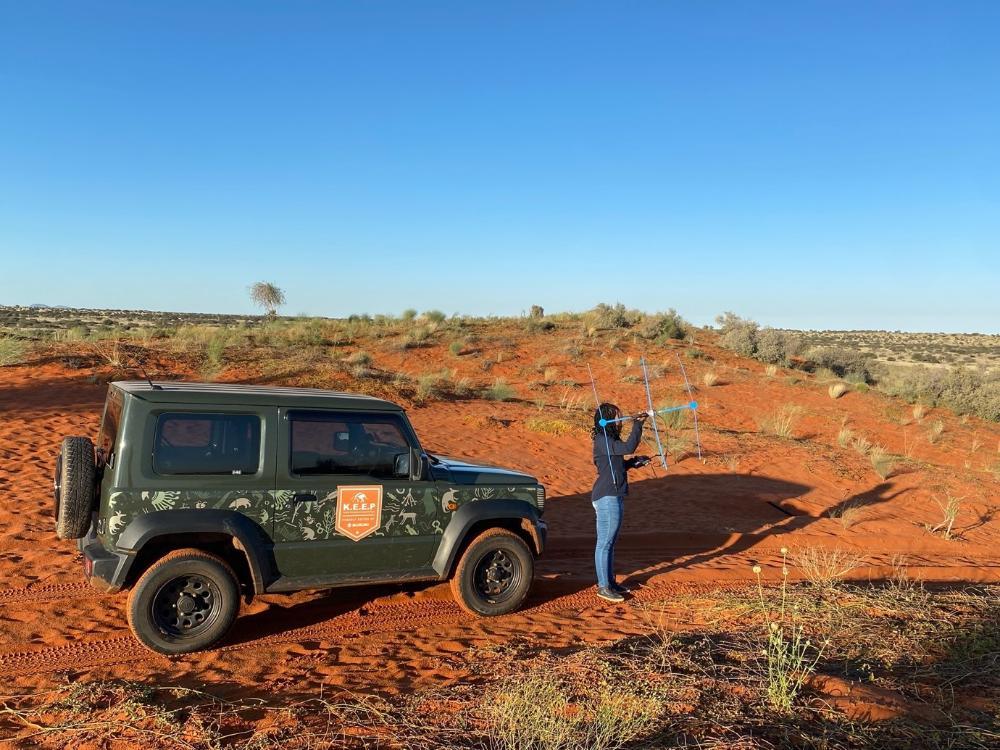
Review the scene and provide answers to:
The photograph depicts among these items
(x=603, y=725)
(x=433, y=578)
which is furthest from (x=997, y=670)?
(x=433, y=578)

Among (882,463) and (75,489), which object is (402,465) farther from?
(882,463)

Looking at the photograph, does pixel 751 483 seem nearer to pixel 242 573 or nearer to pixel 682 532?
pixel 682 532

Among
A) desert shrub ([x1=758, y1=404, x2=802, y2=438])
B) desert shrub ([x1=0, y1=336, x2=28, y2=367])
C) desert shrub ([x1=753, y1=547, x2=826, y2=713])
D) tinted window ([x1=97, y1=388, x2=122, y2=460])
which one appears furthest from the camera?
desert shrub ([x1=758, y1=404, x2=802, y2=438])

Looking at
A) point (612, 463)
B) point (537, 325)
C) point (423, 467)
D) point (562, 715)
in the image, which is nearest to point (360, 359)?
point (537, 325)

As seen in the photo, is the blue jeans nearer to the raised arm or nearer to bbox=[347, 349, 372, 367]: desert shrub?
the raised arm

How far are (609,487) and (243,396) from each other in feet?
12.1

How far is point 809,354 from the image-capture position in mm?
34969

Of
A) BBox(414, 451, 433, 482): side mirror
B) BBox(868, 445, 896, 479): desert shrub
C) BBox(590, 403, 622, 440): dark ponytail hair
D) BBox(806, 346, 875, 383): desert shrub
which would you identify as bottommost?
BBox(868, 445, 896, 479): desert shrub

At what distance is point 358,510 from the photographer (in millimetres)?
5809

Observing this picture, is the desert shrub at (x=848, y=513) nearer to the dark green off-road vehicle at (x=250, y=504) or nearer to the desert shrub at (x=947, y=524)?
the desert shrub at (x=947, y=524)

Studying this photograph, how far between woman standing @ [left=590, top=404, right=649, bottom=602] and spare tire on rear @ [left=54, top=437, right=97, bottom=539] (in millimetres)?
4548

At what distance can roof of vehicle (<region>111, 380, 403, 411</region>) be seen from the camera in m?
5.21

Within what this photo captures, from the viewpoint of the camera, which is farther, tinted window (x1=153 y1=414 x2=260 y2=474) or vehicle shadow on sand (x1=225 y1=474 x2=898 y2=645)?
vehicle shadow on sand (x1=225 y1=474 x2=898 y2=645)

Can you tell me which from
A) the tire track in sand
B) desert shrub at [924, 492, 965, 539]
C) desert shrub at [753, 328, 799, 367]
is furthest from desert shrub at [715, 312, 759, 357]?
the tire track in sand
